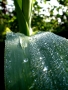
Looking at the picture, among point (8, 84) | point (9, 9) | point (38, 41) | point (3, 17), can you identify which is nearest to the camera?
point (8, 84)

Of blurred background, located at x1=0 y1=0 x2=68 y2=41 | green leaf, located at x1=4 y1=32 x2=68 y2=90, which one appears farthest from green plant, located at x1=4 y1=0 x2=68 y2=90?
blurred background, located at x1=0 y1=0 x2=68 y2=41

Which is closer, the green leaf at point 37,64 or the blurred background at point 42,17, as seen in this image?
the green leaf at point 37,64

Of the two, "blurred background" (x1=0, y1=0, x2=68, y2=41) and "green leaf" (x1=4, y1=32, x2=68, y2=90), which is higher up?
"green leaf" (x1=4, y1=32, x2=68, y2=90)

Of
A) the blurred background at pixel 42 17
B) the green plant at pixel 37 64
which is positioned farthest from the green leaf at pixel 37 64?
the blurred background at pixel 42 17

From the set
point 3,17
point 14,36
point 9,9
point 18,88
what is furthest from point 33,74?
point 9,9

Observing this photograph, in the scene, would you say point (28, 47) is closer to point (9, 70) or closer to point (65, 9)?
point (9, 70)

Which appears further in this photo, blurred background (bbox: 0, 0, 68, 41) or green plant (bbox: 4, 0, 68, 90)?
blurred background (bbox: 0, 0, 68, 41)

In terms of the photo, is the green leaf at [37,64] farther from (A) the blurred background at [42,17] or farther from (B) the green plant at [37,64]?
(A) the blurred background at [42,17]

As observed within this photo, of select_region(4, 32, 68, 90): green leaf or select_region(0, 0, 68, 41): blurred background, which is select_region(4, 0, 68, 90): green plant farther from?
select_region(0, 0, 68, 41): blurred background
